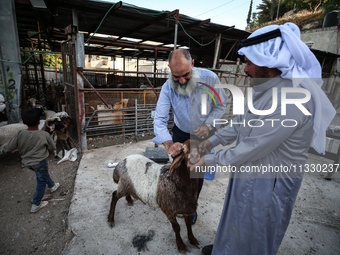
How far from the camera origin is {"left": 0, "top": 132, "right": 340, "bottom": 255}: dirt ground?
7.82 feet

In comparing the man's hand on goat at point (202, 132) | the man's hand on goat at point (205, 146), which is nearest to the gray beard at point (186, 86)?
the man's hand on goat at point (202, 132)

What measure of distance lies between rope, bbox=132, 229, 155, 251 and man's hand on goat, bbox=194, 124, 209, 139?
153 cm

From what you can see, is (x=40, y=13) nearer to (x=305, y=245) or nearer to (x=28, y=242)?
(x=28, y=242)

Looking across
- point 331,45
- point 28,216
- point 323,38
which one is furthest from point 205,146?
point 323,38

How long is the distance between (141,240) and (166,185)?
854mm

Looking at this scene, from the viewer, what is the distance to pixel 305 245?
247cm

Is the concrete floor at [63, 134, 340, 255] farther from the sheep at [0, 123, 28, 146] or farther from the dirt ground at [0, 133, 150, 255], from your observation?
A: the sheep at [0, 123, 28, 146]

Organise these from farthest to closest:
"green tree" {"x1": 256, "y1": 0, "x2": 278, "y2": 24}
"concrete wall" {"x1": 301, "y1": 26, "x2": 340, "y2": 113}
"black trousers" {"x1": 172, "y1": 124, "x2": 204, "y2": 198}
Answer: "green tree" {"x1": 256, "y1": 0, "x2": 278, "y2": 24} → "concrete wall" {"x1": 301, "y1": 26, "x2": 340, "y2": 113} → "black trousers" {"x1": 172, "y1": 124, "x2": 204, "y2": 198}

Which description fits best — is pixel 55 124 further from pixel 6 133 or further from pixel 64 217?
pixel 64 217

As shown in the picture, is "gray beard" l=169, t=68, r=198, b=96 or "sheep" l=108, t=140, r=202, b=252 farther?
"gray beard" l=169, t=68, r=198, b=96

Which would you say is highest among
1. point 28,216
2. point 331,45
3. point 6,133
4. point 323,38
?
point 323,38

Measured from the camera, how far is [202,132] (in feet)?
7.09

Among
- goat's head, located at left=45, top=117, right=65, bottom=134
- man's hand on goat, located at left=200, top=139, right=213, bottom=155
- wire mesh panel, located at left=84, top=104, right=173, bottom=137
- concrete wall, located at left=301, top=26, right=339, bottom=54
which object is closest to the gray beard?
man's hand on goat, located at left=200, top=139, right=213, bottom=155

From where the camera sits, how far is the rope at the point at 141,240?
2.28 m
